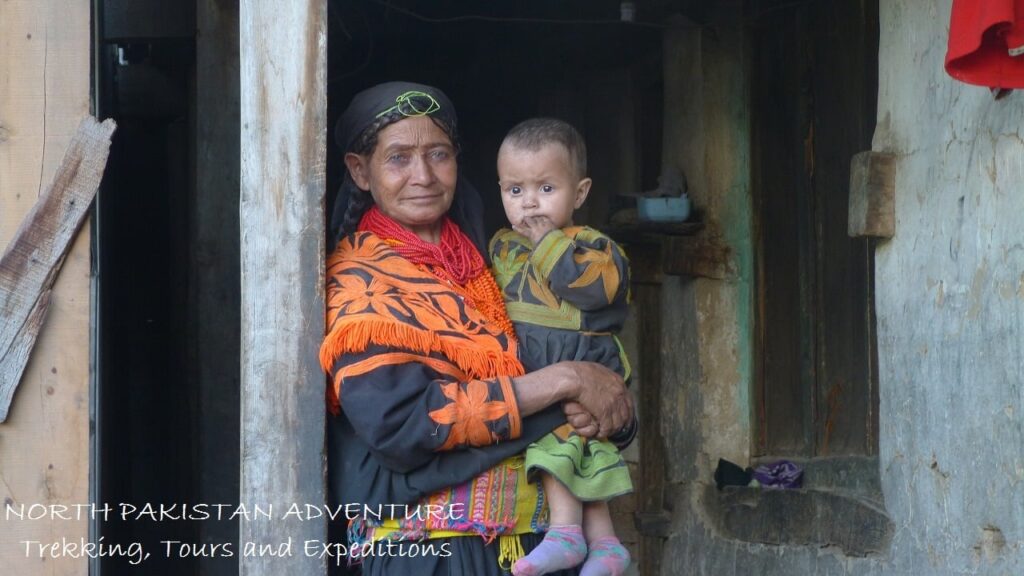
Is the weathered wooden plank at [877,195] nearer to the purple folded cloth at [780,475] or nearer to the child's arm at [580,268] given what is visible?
the child's arm at [580,268]

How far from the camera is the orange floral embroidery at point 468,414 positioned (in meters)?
3.17

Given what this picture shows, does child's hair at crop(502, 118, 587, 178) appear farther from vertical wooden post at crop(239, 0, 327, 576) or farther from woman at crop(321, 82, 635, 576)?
vertical wooden post at crop(239, 0, 327, 576)

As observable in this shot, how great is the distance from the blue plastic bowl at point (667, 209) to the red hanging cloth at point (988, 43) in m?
2.27

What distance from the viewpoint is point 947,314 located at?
3.81 m

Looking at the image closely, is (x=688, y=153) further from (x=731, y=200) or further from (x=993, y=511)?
(x=993, y=511)

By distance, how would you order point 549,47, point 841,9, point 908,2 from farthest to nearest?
point 549,47, point 841,9, point 908,2

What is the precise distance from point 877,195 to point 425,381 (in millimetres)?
1675

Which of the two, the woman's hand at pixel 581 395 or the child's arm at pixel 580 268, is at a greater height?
the child's arm at pixel 580 268

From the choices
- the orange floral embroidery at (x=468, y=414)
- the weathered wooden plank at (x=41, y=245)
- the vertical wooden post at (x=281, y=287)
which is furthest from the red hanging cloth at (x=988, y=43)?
the weathered wooden plank at (x=41, y=245)

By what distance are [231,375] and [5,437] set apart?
165 centimetres

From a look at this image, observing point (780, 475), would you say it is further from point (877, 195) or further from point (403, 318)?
point (403, 318)

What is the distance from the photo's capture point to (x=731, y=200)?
18.2 feet

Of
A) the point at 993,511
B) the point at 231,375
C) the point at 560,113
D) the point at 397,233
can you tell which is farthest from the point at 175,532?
the point at 993,511

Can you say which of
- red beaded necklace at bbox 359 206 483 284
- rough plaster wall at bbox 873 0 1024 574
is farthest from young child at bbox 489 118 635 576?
rough plaster wall at bbox 873 0 1024 574
